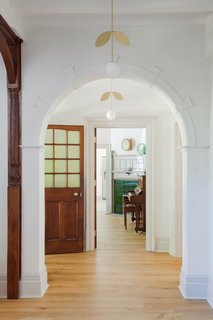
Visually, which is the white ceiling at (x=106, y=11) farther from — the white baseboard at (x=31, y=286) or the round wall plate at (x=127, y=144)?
the round wall plate at (x=127, y=144)

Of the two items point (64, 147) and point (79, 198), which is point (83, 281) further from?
point (64, 147)

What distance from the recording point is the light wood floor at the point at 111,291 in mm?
3199

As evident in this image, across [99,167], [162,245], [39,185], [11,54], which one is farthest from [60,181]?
[99,167]

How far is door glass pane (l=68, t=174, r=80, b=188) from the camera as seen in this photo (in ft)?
18.0

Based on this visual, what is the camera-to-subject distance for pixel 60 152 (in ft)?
17.9

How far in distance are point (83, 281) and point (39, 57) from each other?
9.16ft

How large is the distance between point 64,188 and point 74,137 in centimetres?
88

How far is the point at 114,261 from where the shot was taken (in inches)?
196

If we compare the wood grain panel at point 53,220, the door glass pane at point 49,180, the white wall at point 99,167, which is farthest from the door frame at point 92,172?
the white wall at point 99,167

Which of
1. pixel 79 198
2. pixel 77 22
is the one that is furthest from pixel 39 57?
pixel 79 198

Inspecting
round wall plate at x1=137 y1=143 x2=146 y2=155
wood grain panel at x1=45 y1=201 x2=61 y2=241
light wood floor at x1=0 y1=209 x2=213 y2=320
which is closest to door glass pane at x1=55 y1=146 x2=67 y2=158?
wood grain panel at x1=45 y1=201 x2=61 y2=241

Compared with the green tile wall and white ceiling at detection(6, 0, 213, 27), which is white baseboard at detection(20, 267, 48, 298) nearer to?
white ceiling at detection(6, 0, 213, 27)

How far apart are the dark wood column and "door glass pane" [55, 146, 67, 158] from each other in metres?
1.83

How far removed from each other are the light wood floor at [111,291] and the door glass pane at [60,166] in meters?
1.42
